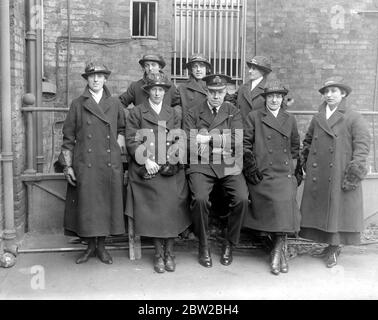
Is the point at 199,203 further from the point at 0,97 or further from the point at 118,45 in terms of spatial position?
the point at 118,45

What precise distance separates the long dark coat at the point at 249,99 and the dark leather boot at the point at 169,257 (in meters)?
1.52

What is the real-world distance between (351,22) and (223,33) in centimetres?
246

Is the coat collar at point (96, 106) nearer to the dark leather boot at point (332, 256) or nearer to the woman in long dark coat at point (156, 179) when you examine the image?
the woman in long dark coat at point (156, 179)

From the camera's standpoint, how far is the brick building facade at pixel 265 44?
27.8ft

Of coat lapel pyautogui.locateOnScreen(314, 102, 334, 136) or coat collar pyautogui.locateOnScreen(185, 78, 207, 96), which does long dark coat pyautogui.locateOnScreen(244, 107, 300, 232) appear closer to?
coat lapel pyautogui.locateOnScreen(314, 102, 334, 136)

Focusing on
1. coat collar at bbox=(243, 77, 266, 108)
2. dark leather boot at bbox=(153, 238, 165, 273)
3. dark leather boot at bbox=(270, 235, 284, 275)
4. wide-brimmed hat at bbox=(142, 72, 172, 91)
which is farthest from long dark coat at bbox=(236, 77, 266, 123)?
dark leather boot at bbox=(153, 238, 165, 273)

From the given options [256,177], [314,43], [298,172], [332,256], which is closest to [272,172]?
[256,177]

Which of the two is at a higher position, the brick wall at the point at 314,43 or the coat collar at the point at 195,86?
the brick wall at the point at 314,43

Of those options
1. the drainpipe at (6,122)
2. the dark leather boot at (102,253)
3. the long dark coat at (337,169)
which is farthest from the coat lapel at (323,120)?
the drainpipe at (6,122)

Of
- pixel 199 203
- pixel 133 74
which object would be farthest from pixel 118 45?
pixel 199 203

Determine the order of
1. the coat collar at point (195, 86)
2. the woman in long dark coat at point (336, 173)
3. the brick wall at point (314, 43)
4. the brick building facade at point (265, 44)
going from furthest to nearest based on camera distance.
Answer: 1. the brick wall at point (314, 43)
2. the brick building facade at point (265, 44)
3. the coat collar at point (195, 86)
4. the woman in long dark coat at point (336, 173)

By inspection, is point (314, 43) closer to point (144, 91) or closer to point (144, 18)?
point (144, 18)

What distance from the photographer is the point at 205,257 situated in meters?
4.69

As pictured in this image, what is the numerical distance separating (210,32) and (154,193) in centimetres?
508
